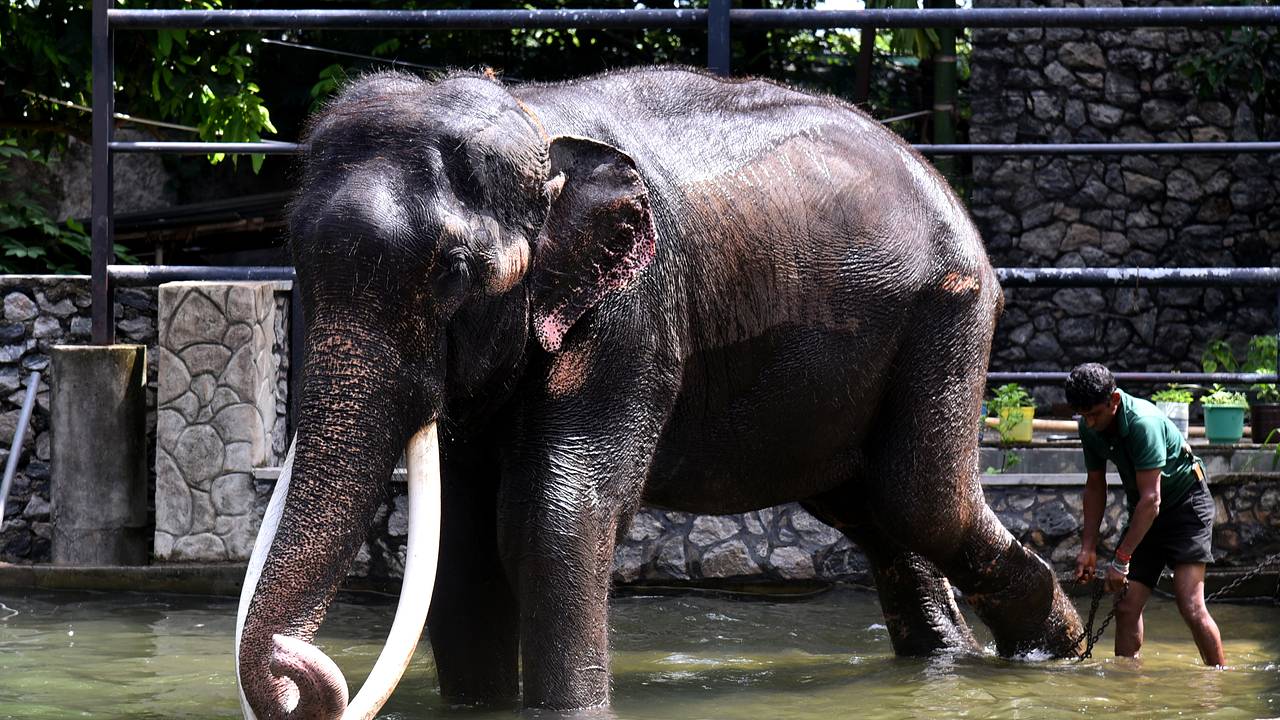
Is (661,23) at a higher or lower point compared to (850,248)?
higher

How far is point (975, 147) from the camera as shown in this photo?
6883 millimetres

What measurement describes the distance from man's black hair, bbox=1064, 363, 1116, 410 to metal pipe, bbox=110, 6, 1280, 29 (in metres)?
1.47

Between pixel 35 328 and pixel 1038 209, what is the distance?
9992 mm

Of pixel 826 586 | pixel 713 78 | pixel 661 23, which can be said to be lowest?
pixel 826 586

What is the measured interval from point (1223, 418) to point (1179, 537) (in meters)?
1.92

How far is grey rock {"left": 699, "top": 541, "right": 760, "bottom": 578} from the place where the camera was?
278 inches

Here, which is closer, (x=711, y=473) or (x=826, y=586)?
(x=711, y=473)

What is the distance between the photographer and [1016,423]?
27.0 feet

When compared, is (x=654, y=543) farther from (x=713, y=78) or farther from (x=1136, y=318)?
(x=1136, y=318)

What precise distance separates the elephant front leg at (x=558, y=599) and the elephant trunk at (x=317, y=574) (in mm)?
345

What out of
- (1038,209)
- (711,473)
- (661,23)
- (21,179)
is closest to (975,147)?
(661,23)

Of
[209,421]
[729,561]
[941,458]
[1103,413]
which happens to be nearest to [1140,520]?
[1103,413]

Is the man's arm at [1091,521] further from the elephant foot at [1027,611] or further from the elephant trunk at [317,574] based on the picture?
the elephant trunk at [317,574]

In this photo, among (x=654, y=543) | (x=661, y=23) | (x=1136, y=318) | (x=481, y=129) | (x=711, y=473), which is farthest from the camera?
(x=1136, y=318)
